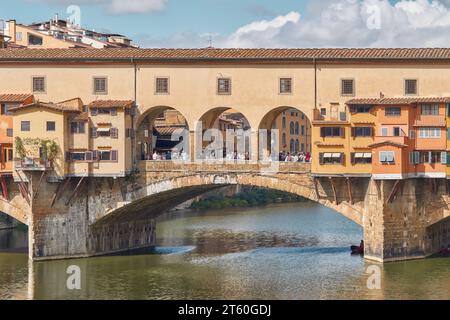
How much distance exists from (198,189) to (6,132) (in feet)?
37.8

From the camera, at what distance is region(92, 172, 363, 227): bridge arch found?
61.3 meters

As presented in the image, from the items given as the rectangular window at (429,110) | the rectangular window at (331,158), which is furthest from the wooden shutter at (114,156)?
the rectangular window at (429,110)

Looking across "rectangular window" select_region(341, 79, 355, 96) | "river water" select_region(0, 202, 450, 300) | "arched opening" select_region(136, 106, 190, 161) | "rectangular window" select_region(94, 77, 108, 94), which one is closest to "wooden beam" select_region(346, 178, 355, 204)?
"river water" select_region(0, 202, 450, 300)

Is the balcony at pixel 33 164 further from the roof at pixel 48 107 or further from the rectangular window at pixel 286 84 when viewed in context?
the rectangular window at pixel 286 84

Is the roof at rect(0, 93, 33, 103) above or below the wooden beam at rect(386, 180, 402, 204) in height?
above

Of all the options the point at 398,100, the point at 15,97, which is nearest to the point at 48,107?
the point at 15,97

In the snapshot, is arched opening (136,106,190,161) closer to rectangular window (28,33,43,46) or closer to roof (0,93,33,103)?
roof (0,93,33,103)

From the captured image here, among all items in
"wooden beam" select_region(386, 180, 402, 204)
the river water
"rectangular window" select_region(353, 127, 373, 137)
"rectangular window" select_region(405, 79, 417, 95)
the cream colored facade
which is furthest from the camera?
the cream colored facade

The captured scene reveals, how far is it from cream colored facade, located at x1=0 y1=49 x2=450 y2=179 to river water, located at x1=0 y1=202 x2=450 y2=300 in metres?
5.89

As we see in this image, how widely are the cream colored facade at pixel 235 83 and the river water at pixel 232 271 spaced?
589 centimetres

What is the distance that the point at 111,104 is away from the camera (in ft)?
205

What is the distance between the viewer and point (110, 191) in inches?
2517

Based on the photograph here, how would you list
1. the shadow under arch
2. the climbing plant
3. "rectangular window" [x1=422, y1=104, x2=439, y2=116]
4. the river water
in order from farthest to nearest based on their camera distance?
1. the shadow under arch
2. the climbing plant
3. "rectangular window" [x1=422, y1=104, x2=439, y2=116]
4. the river water

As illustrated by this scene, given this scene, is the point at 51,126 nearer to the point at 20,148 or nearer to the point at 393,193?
the point at 20,148
